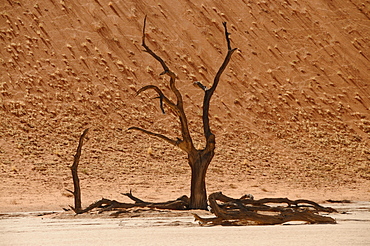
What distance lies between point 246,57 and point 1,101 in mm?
15849

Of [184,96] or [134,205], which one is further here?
[184,96]

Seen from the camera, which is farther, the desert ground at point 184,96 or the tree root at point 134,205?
the desert ground at point 184,96

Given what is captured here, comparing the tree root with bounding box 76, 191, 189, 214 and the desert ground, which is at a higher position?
the desert ground

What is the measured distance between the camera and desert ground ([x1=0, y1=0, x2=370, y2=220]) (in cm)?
3203

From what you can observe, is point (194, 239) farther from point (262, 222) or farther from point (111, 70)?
point (111, 70)

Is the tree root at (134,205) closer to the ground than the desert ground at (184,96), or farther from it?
closer to the ground

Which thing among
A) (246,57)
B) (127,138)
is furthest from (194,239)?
(246,57)

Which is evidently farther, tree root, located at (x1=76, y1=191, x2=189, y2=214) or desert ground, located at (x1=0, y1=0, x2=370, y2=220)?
desert ground, located at (x1=0, y1=0, x2=370, y2=220)

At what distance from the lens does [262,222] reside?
13539mm

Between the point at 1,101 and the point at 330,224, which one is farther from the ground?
the point at 1,101

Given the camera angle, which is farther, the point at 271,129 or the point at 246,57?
the point at 246,57

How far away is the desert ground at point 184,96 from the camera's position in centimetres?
3203

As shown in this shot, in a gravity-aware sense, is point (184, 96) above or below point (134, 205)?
above

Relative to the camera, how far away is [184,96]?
131ft
